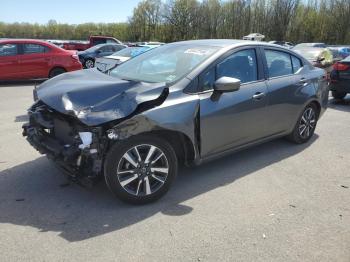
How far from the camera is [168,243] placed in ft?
11.2

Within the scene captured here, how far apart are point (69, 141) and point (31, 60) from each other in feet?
33.6

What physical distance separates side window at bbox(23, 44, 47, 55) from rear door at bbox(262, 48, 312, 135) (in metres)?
9.78

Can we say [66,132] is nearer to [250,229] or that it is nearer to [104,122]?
[104,122]

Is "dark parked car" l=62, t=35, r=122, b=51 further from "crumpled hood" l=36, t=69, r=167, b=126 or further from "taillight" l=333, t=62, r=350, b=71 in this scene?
"crumpled hood" l=36, t=69, r=167, b=126

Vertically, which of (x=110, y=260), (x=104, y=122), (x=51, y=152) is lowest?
(x=110, y=260)

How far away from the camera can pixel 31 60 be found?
13258 mm

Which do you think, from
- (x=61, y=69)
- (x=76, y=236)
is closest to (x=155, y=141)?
(x=76, y=236)

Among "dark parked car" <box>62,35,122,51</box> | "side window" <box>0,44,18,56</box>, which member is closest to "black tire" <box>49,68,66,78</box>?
"side window" <box>0,44,18,56</box>

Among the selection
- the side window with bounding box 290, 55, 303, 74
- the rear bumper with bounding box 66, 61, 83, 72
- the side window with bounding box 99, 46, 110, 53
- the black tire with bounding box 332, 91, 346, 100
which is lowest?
the black tire with bounding box 332, 91, 346, 100

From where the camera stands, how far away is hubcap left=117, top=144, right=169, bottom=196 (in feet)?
12.8

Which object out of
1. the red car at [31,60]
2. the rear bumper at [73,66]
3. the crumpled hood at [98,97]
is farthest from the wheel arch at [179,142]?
the red car at [31,60]

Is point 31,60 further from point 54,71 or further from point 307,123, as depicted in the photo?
point 307,123

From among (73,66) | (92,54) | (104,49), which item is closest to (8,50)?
(73,66)

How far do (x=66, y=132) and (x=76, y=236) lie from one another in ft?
3.65
